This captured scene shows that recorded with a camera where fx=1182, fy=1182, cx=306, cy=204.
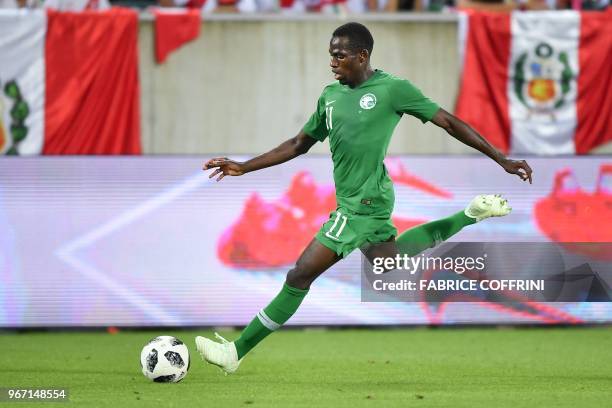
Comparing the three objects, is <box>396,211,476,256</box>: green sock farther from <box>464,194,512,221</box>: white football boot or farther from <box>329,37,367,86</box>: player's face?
<box>329,37,367,86</box>: player's face

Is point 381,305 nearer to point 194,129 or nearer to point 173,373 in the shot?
point 194,129

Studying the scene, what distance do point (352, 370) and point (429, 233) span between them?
1390mm

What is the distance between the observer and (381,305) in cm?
1273

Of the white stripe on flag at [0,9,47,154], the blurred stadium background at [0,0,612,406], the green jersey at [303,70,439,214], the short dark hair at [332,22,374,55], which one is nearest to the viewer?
the short dark hair at [332,22,374,55]

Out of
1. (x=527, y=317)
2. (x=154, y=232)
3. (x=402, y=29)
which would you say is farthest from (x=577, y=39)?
(x=154, y=232)

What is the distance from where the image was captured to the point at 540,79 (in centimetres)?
1425

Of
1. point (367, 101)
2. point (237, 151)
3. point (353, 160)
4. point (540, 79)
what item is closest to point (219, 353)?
point (353, 160)

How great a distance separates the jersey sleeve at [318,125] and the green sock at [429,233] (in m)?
0.94

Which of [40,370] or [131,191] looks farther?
[131,191]

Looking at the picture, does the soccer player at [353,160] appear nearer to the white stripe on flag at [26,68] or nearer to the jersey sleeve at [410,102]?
the jersey sleeve at [410,102]

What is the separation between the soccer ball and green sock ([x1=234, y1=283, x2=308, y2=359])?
A: 0.44m

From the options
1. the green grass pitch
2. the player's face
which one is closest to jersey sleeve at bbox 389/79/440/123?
the player's face

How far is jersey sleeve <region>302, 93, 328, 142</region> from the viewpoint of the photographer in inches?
Answer: 327

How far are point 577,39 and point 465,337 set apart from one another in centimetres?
424
